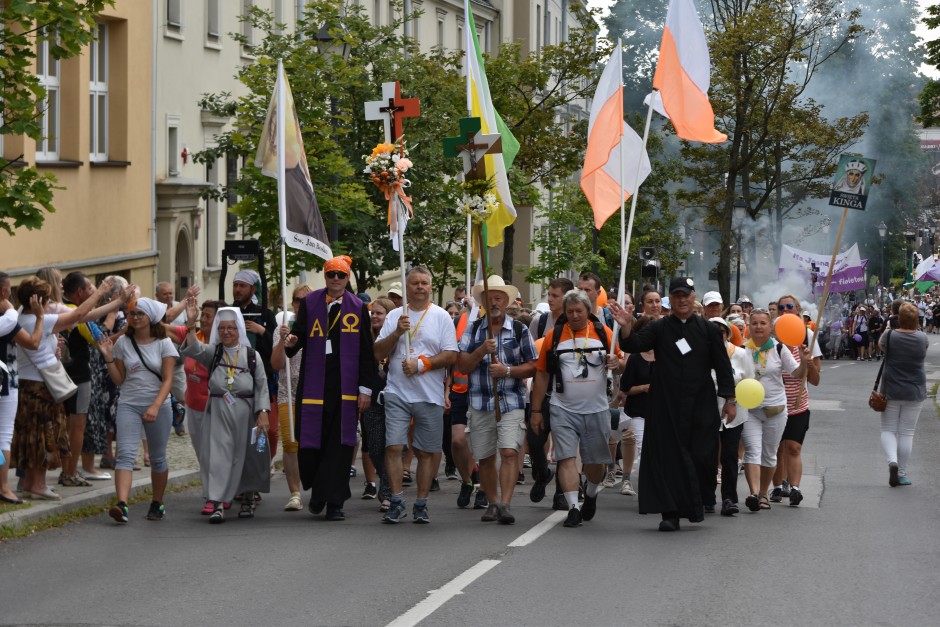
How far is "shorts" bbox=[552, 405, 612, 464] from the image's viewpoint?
11.5 metres

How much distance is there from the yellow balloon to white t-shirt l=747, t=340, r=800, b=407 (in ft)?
0.77

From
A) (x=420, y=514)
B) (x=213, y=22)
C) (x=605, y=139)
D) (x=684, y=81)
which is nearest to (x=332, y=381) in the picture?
(x=420, y=514)

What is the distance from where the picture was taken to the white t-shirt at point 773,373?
510 inches

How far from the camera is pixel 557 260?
3812 cm

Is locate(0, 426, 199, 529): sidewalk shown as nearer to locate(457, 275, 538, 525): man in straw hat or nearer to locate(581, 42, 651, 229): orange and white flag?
locate(457, 275, 538, 525): man in straw hat

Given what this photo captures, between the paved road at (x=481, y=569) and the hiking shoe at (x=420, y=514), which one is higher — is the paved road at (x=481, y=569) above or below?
below

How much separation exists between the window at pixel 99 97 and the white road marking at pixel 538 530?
52.1ft

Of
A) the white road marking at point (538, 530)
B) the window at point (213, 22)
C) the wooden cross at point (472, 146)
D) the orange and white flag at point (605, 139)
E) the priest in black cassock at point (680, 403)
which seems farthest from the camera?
the window at point (213, 22)

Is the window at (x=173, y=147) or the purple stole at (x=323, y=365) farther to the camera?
the window at (x=173, y=147)

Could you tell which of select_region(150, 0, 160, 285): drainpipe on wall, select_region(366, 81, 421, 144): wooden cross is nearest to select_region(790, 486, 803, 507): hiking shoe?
select_region(366, 81, 421, 144): wooden cross

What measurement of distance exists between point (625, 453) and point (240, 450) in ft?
13.4

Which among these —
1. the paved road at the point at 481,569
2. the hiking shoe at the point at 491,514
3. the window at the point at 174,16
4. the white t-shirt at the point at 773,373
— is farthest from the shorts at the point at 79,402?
the window at the point at 174,16

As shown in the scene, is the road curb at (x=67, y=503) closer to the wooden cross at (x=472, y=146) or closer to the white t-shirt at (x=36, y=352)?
the white t-shirt at (x=36, y=352)

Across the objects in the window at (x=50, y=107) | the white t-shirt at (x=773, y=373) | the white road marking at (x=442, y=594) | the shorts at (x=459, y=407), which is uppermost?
the window at (x=50, y=107)
